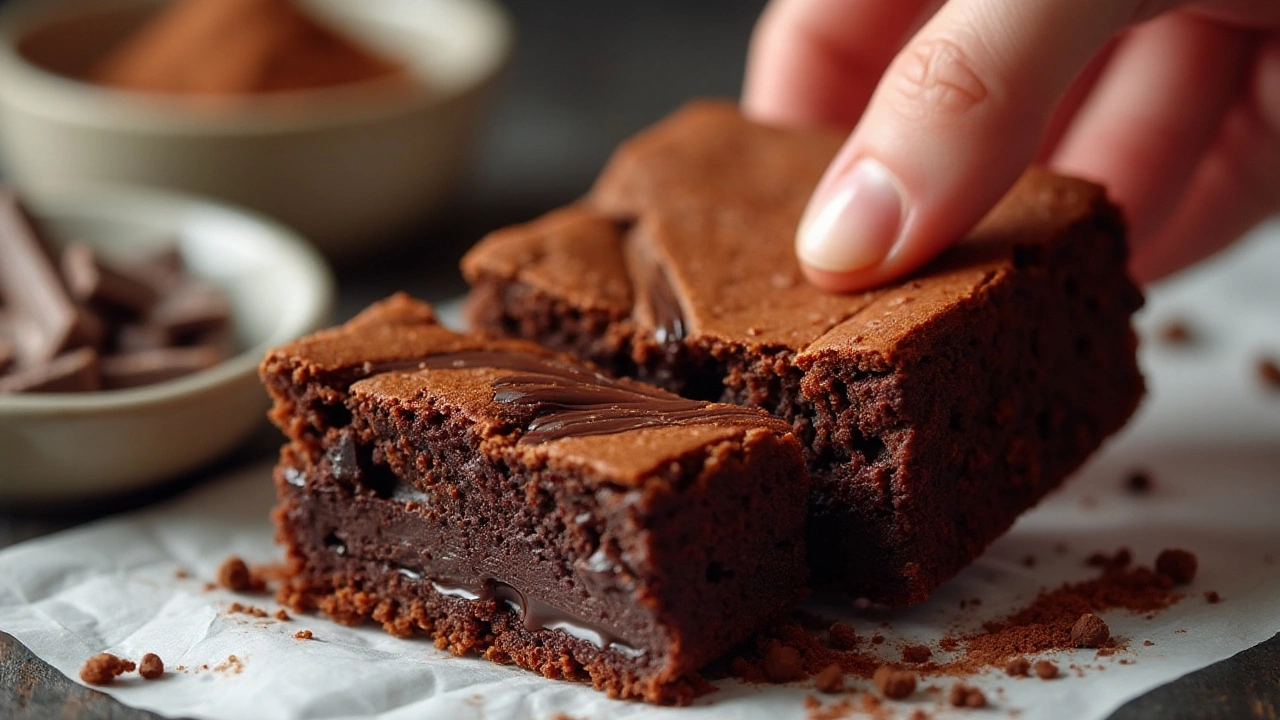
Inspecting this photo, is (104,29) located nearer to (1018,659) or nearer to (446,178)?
(446,178)

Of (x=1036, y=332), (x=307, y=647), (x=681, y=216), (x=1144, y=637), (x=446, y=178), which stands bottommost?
(x=307, y=647)

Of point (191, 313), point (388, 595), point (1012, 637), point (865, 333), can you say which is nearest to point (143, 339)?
point (191, 313)

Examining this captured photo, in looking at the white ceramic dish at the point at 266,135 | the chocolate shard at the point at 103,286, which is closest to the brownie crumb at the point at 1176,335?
the white ceramic dish at the point at 266,135

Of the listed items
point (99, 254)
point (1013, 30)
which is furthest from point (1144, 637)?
point (99, 254)

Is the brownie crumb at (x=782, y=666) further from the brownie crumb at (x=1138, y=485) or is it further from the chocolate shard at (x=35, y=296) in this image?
the chocolate shard at (x=35, y=296)

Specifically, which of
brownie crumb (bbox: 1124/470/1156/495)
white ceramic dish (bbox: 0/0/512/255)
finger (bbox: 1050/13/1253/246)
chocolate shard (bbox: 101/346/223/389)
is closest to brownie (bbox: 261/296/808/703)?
chocolate shard (bbox: 101/346/223/389)
